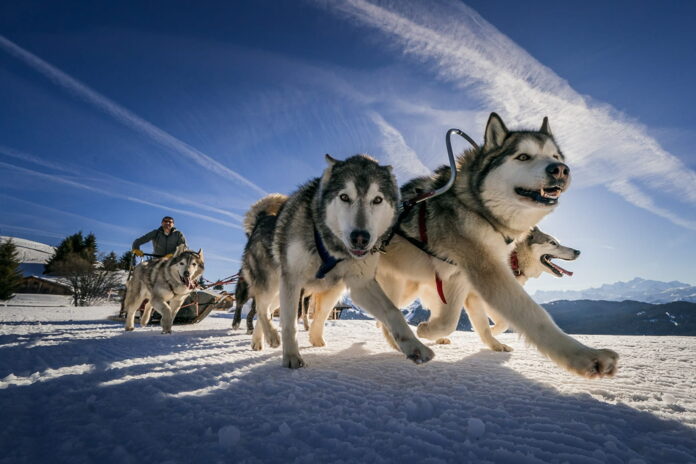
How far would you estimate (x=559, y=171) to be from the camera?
2592 mm

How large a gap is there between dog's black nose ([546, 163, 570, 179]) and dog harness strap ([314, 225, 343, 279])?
1.88 m

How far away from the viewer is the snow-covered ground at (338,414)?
1.19m

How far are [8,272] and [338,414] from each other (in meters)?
51.1

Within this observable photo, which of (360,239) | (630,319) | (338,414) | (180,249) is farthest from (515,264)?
(630,319)

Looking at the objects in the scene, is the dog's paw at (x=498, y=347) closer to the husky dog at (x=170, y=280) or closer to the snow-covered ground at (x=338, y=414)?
the snow-covered ground at (x=338, y=414)

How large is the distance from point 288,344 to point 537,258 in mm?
5222

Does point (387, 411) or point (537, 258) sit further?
point (537, 258)

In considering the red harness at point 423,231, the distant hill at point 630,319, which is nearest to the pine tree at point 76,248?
the red harness at point 423,231

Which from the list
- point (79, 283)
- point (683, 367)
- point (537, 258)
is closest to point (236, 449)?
point (683, 367)

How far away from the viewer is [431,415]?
1597 mm

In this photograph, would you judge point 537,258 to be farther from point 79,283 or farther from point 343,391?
point 79,283

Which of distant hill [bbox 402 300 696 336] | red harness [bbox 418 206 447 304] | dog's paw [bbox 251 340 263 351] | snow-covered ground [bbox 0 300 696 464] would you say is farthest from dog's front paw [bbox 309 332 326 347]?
distant hill [bbox 402 300 696 336]

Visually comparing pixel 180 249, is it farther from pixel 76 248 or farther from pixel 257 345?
pixel 76 248

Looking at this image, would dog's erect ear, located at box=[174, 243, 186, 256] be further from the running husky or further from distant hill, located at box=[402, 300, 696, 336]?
distant hill, located at box=[402, 300, 696, 336]
